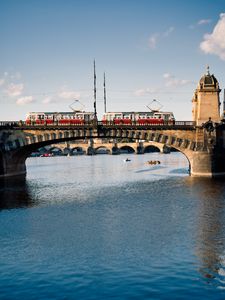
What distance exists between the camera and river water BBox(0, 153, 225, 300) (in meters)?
20.1

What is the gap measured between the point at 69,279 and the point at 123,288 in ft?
11.1

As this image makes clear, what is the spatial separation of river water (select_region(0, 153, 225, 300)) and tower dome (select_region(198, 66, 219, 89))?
27781mm

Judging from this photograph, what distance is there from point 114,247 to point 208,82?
51397 millimetres

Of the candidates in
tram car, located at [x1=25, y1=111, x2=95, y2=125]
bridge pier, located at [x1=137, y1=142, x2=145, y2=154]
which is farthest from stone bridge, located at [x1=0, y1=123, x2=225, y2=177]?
bridge pier, located at [x1=137, y1=142, x2=145, y2=154]

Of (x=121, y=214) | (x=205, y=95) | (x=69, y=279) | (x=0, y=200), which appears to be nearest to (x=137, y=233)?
(x=121, y=214)

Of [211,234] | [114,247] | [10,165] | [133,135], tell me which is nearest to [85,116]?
[133,135]

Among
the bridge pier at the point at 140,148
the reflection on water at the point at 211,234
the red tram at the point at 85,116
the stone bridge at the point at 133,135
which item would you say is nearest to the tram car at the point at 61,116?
the red tram at the point at 85,116

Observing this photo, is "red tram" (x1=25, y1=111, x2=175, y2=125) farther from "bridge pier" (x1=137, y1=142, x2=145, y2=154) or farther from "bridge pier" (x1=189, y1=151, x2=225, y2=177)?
"bridge pier" (x1=137, y1=142, x2=145, y2=154)

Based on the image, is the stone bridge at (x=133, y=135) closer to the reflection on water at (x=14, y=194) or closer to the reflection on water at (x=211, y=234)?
the reflection on water at (x=14, y=194)

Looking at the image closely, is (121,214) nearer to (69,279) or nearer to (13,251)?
(13,251)

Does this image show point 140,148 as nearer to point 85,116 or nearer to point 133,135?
point 85,116

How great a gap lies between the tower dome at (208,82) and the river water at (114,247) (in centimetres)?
2778

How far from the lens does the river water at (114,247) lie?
65.9ft

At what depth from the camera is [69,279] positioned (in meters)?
21.1
